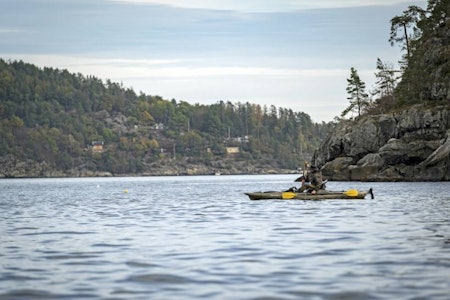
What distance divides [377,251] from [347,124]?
330ft

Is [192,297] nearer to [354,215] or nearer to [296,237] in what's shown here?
[296,237]

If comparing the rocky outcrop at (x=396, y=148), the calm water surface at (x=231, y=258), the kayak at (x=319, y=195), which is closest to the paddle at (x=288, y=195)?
the kayak at (x=319, y=195)

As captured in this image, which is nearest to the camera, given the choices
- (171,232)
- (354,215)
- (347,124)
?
(171,232)

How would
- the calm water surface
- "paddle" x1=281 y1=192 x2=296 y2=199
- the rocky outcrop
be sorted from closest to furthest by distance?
the calm water surface
"paddle" x1=281 y1=192 x2=296 y2=199
the rocky outcrop

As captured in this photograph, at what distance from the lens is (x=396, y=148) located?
3925 inches

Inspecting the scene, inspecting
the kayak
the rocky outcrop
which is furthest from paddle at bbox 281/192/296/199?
the rocky outcrop

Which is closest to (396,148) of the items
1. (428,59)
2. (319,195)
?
(428,59)

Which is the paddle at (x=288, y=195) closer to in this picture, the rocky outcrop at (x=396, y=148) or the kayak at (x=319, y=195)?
the kayak at (x=319, y=195)

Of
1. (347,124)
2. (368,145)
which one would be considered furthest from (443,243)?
(347,124)

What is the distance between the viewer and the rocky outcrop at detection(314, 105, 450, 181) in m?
96.7

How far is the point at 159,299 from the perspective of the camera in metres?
16.4

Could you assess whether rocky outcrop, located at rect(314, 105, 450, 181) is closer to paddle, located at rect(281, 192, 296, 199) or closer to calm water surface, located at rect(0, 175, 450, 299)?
paddle, located at rect(281, 192, 296, 199)

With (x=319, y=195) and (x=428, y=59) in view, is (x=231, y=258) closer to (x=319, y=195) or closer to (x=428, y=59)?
(x=319, y=195)

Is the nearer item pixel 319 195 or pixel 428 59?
pixel 319 195
